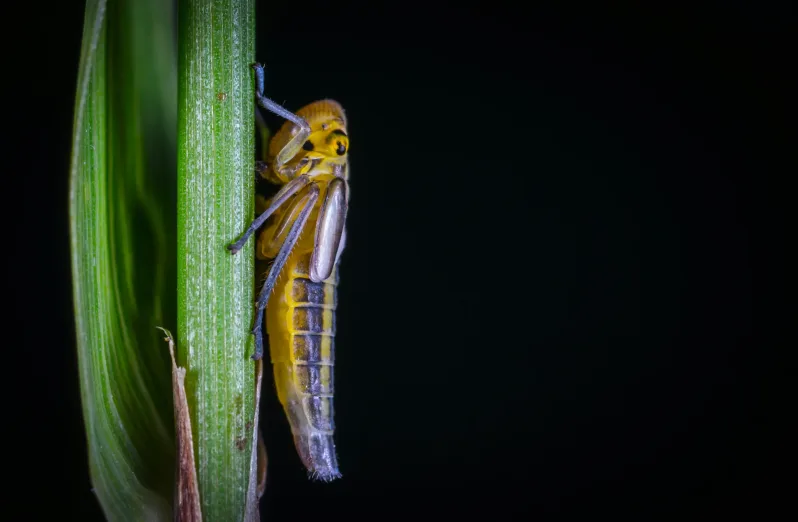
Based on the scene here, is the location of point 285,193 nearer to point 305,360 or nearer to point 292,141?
point 292,141

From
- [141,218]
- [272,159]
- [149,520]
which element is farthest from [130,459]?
[272,159]

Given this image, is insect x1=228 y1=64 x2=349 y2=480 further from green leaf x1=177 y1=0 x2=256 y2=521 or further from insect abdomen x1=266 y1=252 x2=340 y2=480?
green leaf x1=177 y1=0 x2=256 y2=521

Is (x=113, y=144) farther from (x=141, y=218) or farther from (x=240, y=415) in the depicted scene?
(x=240, y=415)

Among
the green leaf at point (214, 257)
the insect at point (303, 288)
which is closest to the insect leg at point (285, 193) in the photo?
the insect at point (303, 288)

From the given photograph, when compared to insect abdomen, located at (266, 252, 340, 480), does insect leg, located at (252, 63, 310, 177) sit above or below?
above

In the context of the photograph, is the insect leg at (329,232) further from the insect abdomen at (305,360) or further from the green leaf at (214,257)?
the green leaf at (214,257)

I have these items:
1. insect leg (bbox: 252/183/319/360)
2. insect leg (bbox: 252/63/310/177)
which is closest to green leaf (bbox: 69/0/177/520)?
insect leg (bbox: 252/183/319/360)
